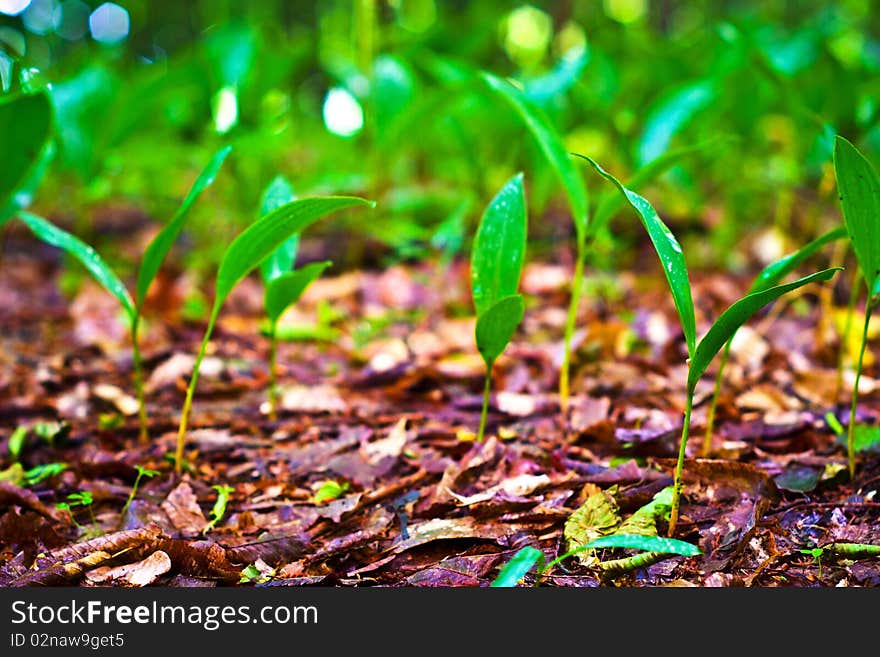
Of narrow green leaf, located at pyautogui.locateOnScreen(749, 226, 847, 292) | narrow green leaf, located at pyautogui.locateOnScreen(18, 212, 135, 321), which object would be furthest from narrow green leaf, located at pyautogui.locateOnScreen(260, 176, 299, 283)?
narrow green leaf, located at pyautogui.locateOnScreen(749, 226, 847, 292)

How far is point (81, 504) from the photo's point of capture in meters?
1.36

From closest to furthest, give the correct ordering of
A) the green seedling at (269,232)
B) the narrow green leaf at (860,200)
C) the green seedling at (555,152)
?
the narrow green leaf at (860,200)
the green seedling at (269,232)
the green seedling at (555,152)

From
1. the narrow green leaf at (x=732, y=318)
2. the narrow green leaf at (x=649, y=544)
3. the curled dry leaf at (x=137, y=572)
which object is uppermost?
the narrow green leaf at (x=732, y=318)

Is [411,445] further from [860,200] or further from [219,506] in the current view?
[860,200]

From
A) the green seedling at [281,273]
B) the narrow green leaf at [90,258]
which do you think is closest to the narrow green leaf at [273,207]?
the green seedling at [281,273]

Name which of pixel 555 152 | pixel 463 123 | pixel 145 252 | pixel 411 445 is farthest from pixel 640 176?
pixel 463 123

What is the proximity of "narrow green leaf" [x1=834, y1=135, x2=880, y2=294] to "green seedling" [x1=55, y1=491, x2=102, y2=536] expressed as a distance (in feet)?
4.32

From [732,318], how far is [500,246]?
48 centimetres

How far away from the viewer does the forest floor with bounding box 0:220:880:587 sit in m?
1.17

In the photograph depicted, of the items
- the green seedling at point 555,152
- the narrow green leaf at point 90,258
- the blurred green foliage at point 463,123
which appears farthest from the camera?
the blurred green foliage at point 463,123

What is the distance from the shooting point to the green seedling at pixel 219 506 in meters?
1.30

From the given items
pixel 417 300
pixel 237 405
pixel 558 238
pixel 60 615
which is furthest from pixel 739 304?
pixel 558 238

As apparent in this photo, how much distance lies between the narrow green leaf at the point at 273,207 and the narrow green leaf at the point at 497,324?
0.44 metres

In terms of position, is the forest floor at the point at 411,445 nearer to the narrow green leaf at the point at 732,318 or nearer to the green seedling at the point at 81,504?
the green seedling at the point at 81,504
